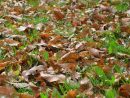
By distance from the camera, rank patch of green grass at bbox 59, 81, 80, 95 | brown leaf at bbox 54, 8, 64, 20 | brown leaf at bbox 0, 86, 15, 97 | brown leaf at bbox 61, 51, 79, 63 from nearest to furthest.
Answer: brown leaf at bbox 0, 86, 15, 97 < patch of green grass at bbox 59, 81, 80, 95 < brown leaf at bbox 61, 51, 79, 63 < brown leaf at bbox 54, 8, 64, 20

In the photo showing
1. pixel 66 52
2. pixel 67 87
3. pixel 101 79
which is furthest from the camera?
pixel 66 52

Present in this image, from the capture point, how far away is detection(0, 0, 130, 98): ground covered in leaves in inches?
112

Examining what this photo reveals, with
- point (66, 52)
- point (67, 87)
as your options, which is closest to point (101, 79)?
point (67, 87)

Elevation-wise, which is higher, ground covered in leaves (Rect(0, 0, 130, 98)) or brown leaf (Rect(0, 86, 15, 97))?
brown leaf (Rect(0, 86, 15, 97))

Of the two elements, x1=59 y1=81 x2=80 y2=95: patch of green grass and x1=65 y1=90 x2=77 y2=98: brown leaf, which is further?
x1=59 y1=81 x2=80 y2=95: patch of green grass

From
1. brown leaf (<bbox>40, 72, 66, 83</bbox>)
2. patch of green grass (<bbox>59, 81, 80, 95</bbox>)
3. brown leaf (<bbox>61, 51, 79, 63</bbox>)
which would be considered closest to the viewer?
patch of green grass (<bbox>59, 81, 80, 95</bbox>)

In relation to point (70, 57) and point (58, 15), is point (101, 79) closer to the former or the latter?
point (70, 57)

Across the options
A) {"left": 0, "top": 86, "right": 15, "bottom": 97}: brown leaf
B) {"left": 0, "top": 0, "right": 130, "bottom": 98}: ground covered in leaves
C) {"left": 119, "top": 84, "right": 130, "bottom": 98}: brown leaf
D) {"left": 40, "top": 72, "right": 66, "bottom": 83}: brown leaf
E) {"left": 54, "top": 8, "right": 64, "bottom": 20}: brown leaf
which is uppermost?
{"left": 0, "top": 86, "right": 15, "bottom": 97}: brown leaf

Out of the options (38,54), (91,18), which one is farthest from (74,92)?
(91,18)

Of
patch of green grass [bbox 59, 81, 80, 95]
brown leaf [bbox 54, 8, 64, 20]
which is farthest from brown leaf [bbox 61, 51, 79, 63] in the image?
brown leaf [bbox 54, 8, 64, 20]

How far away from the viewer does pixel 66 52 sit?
Result: 11.7 feet

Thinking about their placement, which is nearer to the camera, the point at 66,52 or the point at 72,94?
the point at 72,94

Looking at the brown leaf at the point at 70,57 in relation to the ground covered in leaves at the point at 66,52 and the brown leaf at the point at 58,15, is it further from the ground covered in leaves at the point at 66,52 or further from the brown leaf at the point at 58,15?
the brown leaf at the point at 58,15

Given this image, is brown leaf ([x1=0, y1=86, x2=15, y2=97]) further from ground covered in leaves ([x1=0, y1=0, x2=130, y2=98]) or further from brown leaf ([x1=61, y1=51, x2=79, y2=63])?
brown leaf ([x1=61, y1=51, x2=79, y2=63])
